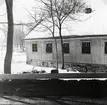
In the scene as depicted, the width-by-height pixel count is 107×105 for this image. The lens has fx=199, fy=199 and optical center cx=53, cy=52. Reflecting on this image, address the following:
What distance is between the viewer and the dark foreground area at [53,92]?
262 inches

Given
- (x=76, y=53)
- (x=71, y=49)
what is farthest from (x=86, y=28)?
(x=76, y=53)

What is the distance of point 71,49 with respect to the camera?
2073 cm

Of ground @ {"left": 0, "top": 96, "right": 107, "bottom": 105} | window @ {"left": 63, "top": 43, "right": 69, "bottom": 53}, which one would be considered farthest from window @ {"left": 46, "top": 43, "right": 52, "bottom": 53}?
ground @ {"left": 0, "top": 96, "right": 107, "bottom": 105}

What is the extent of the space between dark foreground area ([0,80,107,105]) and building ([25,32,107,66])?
1021 cm

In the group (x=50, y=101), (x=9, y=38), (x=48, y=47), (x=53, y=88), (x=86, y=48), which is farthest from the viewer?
(x=48, y=47)

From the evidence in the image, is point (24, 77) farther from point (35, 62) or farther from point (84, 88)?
point (35, 62)

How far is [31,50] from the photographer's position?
24.5 m

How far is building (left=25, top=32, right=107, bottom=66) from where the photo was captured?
61.1 ft

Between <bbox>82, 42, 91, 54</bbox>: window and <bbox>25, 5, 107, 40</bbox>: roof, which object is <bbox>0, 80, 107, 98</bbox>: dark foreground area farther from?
<bbox>82, 42, 91, 54</bbox>: window

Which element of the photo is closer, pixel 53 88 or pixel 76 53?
pixel 53 88

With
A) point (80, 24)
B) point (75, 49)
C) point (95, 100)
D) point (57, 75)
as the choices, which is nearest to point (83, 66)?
point (75, 49)

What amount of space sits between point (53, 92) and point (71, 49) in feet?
43.8

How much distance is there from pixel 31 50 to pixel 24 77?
49.8 feet

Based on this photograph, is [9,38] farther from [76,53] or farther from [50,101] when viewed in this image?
[76,53]
